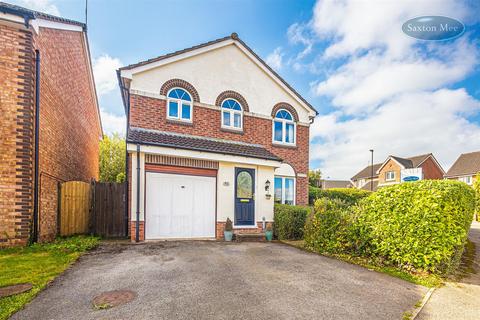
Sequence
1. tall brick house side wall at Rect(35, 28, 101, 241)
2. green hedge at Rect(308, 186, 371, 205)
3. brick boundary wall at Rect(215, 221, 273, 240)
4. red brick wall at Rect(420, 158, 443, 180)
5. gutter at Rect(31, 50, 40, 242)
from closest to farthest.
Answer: gutter at Rect(31, 50, 40, 242) < tall brick house side wall at Rect(35, 28, 101, 241) < brick boundary wall at Rect(215, 221, 273, 240) < green hedge at Rect(308, 186, 371, 205) < red brick wall at Rect(420, 158, 443, 180)

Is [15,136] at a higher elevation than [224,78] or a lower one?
lower

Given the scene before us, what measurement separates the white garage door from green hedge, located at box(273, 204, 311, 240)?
269cm

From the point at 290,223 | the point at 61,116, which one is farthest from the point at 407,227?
the point at 61,116

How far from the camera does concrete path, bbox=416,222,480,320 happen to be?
12.1 ft

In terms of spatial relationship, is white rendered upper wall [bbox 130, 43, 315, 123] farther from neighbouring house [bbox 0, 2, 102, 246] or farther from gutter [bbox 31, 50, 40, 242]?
gutter [bbox 31, 50, 40, 242]

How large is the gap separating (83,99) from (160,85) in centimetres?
583

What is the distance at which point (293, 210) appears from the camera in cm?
1017

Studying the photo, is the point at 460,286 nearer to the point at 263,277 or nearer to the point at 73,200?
the point at 263,277

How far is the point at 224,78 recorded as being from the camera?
11953 millimetres

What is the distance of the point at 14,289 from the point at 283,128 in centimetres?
1149

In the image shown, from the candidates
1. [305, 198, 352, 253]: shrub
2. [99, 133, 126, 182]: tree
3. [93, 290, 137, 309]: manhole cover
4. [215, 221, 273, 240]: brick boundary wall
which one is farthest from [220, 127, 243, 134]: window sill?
[99, 133, 126, 182]: tree

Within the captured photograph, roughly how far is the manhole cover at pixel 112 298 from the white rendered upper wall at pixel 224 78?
8.04 meters

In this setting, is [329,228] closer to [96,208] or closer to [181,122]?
[181,122]

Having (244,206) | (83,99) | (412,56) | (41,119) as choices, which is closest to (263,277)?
(244,206)
